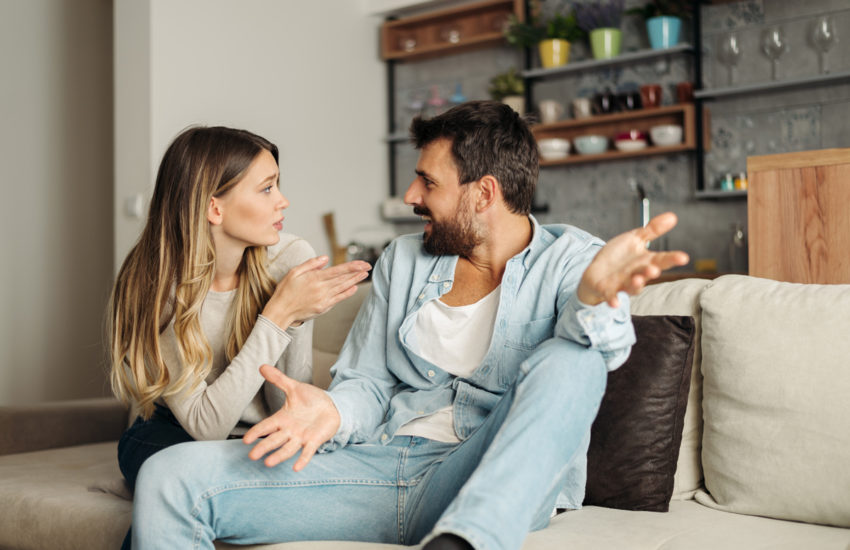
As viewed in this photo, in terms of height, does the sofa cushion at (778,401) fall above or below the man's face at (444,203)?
below

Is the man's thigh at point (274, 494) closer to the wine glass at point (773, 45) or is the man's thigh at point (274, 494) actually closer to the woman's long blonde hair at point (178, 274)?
the woman's long blonde hair at point (178, 274)

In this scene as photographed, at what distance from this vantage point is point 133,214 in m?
3.71

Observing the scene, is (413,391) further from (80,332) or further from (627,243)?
(80,332)

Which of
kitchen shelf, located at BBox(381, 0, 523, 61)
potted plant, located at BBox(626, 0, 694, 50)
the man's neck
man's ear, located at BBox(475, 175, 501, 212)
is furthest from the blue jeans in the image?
kitchen shelf, located at BBox(381, 0, 523, 61)

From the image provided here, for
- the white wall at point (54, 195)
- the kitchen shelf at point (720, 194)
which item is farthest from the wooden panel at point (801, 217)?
the white wall at point (54, 195)

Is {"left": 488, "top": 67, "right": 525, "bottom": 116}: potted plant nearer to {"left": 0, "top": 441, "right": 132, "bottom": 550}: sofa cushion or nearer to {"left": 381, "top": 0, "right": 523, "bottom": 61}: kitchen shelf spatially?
{"left": 381, "top": 0, "right": 523, "bottom": 61}: kitchen shelf

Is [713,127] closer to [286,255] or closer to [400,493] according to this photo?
[286,255]

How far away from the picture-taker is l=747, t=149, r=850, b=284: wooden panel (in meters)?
1.96

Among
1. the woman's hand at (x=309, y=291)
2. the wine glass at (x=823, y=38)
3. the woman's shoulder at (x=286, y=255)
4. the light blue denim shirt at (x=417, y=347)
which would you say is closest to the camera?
the light blue denim shirt at (x=417, y=347)

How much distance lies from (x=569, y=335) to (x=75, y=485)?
1.28 meters

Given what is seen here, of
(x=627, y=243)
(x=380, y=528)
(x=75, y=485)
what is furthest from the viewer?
(x=75, y=485)

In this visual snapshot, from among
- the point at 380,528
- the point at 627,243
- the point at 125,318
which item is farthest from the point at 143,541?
the point at 627,243

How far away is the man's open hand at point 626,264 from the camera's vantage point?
120 centimetres

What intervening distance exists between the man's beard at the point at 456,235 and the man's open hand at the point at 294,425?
435 millimetres
